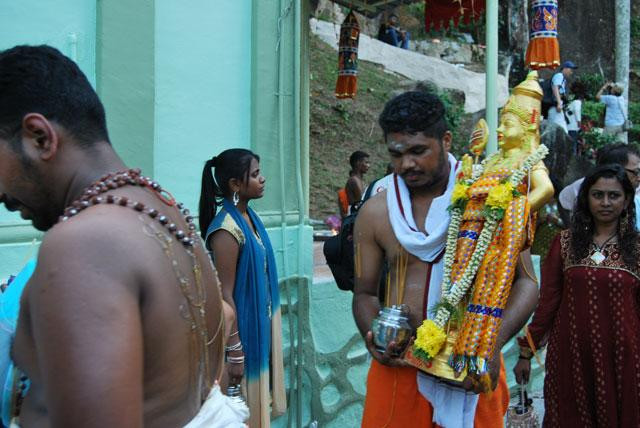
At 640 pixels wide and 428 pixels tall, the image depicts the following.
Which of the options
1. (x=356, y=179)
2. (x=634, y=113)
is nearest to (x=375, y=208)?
(x=356, y=179)

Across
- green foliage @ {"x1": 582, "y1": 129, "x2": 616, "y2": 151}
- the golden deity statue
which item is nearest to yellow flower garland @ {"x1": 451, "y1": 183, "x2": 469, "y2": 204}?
the golden deity statue

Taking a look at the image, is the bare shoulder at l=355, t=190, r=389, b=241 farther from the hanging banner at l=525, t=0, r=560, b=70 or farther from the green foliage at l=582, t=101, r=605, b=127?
the green foliage at l=582, t=101, r=605, b=127

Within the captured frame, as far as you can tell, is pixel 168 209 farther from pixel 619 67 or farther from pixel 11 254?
pixel 619 67

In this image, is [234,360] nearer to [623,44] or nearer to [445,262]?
[445,262]

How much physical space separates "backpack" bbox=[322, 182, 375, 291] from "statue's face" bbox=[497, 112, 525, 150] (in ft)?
2.60

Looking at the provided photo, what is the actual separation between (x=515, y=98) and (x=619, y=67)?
20.0m

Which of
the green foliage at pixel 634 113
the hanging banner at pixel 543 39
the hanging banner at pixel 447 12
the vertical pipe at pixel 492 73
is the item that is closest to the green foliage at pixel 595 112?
the green foliage at pixel 634 113

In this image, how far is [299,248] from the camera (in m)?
5.05

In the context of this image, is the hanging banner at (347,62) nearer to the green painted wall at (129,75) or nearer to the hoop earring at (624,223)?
the green painted wall at (129,75)

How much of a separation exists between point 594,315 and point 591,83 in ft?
67.5

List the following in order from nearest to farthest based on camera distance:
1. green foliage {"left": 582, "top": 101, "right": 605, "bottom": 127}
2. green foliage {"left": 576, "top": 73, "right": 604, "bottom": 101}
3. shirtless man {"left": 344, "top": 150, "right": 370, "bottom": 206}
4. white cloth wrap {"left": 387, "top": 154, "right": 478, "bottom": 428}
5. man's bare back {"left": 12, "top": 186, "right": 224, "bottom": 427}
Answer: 1. man's bare back {"left": 12, "top": 186, "right": 224, "bottom": 427}
2. white cloth wrap {"left": 387, "top": 154, "right": 478, "bottom": 428}
3. shirtless man {"left": 344, "top": 150, "right": 370, "bottom": 206}
4. green foliage {"left": 582, "top": 101, "right": 605, "bottom": 127}
5. green foliage {"left": 576, "top": 73, "right": 604, "bottom": 101}

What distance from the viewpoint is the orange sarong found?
118 inches

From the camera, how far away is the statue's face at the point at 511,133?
318 centimetres

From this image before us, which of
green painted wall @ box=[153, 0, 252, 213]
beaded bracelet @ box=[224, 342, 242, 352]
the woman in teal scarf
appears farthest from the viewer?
green painted wall @ box=[153, 0, 252, 213]
